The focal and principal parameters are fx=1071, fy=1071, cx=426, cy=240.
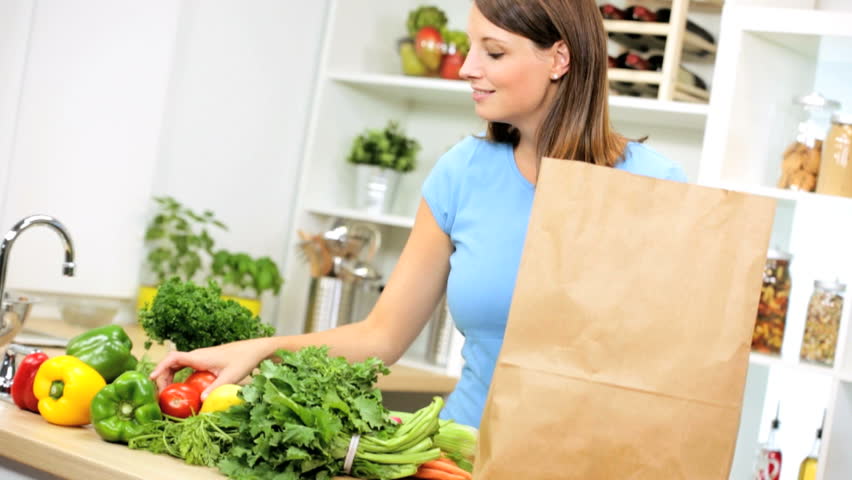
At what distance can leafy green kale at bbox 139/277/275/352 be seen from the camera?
1626 mm

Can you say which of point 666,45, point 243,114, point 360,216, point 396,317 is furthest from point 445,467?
point 243,114

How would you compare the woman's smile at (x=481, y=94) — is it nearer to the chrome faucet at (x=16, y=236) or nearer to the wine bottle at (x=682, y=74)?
the chrome faucet at (x=16, y=236)

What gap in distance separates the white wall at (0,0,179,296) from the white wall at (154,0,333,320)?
10cm

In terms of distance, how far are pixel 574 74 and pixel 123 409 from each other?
0.80 metres

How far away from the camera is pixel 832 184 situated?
249 cm

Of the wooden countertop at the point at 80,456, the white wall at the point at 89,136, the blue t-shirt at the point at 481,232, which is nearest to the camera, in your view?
the wooden countertop at the point at 80,456

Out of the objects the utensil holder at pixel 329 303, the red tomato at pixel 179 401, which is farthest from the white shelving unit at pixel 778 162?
the red tomato at pixel 179 401

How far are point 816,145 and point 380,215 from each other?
1333 millimetres

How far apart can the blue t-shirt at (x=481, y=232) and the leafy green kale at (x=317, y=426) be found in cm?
31

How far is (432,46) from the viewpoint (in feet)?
A: 10.8

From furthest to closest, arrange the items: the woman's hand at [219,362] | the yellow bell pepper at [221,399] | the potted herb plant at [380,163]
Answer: the potted herb plant at [380,163], the woman's hand at [219,362], the yellow bell pepper at [221,399]

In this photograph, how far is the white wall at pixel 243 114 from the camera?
308 centimetres

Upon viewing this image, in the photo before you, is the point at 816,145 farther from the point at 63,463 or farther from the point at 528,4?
the point at 63,463

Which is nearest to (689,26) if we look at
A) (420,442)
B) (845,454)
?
(845,454)
